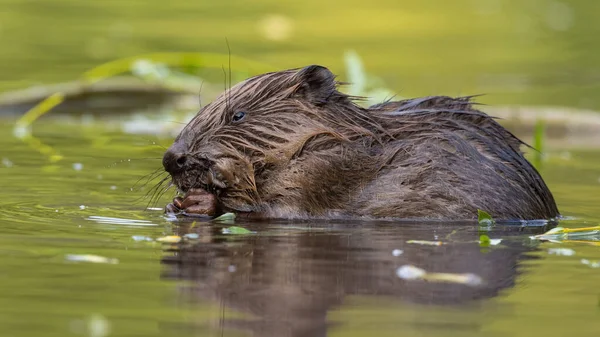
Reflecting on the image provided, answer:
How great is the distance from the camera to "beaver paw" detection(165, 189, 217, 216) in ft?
19.0

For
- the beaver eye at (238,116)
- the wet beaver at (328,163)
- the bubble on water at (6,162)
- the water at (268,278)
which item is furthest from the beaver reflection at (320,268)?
the bubble on water at (6,162)

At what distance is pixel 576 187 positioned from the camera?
24.7 feet

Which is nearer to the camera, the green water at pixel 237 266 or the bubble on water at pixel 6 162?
the green water at pixel 237 266

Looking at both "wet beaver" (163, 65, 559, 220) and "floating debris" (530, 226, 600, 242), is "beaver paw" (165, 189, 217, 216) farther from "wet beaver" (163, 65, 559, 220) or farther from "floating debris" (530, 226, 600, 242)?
"floating debris" (530, 226, 600, 242)

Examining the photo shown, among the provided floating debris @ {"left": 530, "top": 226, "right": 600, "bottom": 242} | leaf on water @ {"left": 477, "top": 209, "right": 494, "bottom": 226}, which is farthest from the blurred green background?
floating debris @ {"left": 530, "top": 226, "right": 600, "bottom": 242}

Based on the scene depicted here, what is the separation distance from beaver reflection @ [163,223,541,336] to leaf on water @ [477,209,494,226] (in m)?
0.06

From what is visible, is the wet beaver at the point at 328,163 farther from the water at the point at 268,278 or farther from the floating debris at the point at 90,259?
the floating debris at the point at 90,259

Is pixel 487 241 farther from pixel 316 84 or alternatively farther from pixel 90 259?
pixel 90 259

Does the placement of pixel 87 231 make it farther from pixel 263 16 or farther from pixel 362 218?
pixel 263 16

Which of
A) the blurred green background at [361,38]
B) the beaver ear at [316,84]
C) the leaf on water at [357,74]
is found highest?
the blurred green background at [361,38]

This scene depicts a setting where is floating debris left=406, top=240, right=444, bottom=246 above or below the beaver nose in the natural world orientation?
below

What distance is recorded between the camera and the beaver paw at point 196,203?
579 centimetres

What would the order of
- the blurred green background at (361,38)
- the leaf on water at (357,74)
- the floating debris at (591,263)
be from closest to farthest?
the floating debris at (591,263) < the leaf on water at (357,74) < the blurred green background at (361,38)

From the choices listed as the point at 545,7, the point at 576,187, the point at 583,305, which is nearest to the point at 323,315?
the point at 583,305
